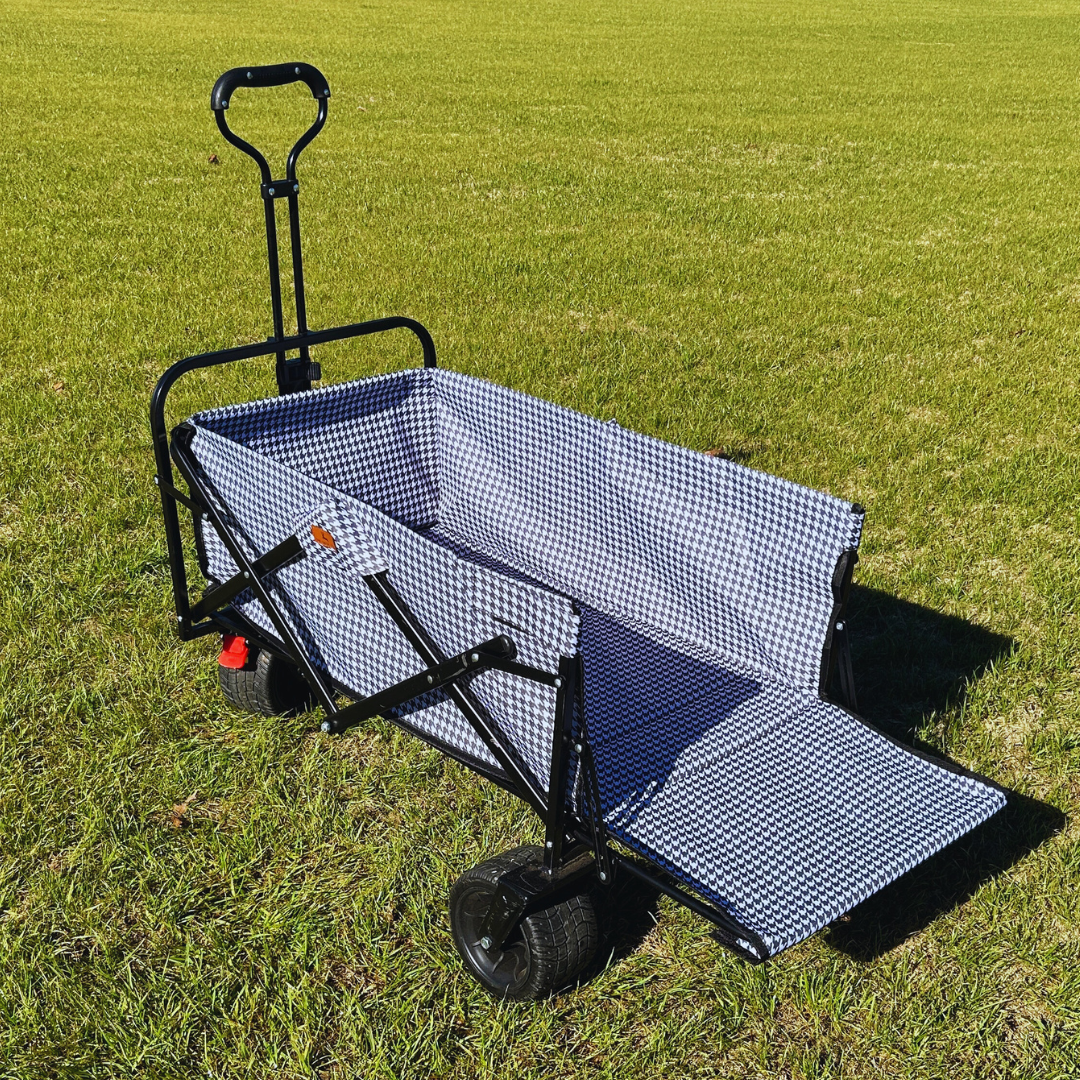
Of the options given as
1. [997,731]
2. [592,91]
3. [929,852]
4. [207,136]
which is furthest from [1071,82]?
[929,852]

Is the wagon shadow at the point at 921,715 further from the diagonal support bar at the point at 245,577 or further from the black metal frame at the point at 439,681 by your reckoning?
the diagonal support bar at the point at 245,577

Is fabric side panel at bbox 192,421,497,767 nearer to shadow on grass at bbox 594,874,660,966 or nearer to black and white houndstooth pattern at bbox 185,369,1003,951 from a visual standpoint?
black and white houndstooth pattern at bbox 185,369,1003,951

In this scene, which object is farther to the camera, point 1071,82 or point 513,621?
point 1071,82

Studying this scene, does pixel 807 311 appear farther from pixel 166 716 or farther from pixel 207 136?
Answer: pixel 207 136

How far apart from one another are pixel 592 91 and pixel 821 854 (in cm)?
1481

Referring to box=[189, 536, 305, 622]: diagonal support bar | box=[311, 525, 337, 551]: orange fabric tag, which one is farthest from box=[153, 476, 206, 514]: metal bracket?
box=[311, 525, 337, 551]: orange fabric tag

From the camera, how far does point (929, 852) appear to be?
242 centimetres

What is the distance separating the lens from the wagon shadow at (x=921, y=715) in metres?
2.75

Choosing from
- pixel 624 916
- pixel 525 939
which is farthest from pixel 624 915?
pixel 525 939

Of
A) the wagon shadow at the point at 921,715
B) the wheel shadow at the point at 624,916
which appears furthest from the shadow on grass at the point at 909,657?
the wheel shadow at the point at 624,916

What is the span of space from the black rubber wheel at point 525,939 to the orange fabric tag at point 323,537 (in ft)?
2.55

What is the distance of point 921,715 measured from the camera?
347 cm

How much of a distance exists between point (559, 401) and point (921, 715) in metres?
2.83

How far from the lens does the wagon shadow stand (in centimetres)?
275
